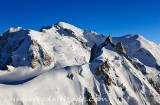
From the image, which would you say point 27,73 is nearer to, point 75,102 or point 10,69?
point 10,69

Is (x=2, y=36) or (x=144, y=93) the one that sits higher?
(x=2, y=36)

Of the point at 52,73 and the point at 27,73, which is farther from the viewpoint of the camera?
the point at 27,73

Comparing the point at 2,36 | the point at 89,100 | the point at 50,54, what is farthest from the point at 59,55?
the point at 89,100

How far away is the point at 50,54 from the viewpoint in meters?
157

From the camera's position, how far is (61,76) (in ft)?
349

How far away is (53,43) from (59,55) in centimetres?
1391

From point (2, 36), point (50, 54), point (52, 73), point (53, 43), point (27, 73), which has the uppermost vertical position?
point (2, 36)

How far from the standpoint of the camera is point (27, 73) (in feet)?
454

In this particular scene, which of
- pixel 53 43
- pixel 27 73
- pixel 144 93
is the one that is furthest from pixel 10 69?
pixel 144 93

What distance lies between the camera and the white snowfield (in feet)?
310

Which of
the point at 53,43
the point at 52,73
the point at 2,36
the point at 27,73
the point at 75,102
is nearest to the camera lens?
the point at 75,102

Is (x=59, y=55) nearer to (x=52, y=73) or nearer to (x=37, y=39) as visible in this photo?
(x=37, y=39)

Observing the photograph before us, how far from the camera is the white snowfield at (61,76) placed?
94.4 m

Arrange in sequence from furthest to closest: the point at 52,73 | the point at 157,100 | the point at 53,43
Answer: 1. the point at 53,43
2. the point at 157,100
3. the point at 52,73
